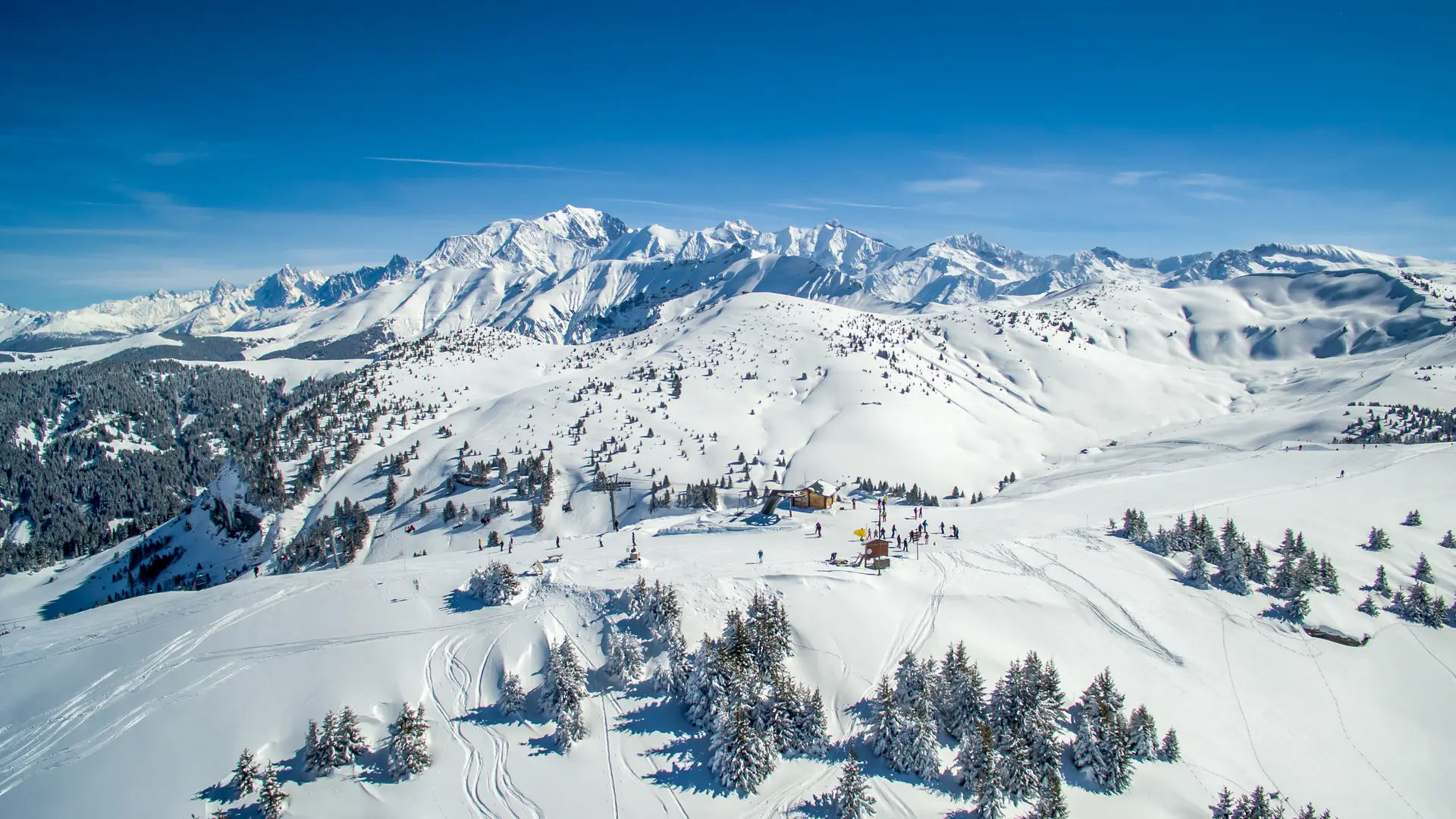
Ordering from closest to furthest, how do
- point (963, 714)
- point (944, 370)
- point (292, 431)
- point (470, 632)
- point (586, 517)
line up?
point (963, 714)
point (470, 632)
point (586, 517)
point (292, 431)
point (944, 370)

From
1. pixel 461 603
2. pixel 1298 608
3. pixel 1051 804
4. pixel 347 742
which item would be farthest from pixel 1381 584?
pixel 347 742

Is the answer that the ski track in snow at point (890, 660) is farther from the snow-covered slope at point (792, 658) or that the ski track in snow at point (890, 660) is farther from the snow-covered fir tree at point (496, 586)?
the snow-covered fir tree at point (496, 586)

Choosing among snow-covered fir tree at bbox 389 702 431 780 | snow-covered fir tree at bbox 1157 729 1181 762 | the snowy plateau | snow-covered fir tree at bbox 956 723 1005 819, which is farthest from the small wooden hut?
snow-covered fir tree at bbox 389 702 431 780

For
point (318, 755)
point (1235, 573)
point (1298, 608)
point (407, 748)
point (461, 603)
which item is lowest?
point (1298, 608)

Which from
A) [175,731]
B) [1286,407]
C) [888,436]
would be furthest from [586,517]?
[1286,407]

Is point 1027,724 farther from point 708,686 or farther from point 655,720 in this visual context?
point 655,720

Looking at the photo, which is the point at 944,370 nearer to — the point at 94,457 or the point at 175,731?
the point at 175,731
